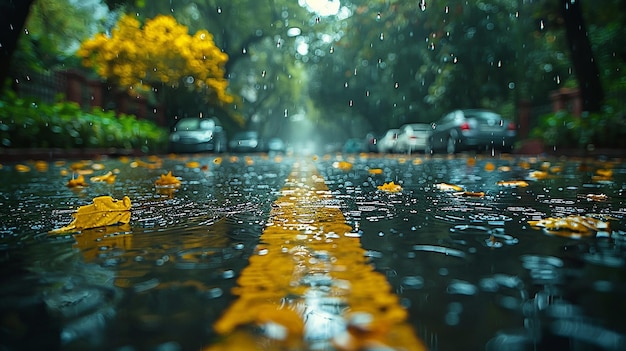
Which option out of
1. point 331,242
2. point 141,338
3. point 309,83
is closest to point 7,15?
point 331,242

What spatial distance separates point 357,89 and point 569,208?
128 feet

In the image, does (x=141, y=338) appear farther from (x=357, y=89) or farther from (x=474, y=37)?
(x=357, y=89)

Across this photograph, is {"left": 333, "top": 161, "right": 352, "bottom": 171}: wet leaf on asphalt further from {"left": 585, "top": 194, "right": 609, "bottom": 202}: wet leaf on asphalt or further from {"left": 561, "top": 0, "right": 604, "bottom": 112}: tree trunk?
{"left": 561, "top": 0, "right": 604, "bottom": 112}: tree trunk

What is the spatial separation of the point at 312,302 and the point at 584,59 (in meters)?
14.2

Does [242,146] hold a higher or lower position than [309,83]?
lower

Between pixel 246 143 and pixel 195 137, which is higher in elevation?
pixel 195 137

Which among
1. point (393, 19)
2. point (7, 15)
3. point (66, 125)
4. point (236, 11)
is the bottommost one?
point (66, 125)

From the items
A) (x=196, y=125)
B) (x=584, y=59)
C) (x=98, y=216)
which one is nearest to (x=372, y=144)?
(x=196, y=125)

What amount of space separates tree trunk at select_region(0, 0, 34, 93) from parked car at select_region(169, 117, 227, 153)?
10.6 m

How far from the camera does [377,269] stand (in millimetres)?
1896

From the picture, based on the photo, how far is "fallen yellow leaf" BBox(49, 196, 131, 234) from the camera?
9.24 feet

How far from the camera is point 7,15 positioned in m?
9.68

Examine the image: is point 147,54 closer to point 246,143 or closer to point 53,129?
point 246,143

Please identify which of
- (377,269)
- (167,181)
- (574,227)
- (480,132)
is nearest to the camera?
(377,269)
